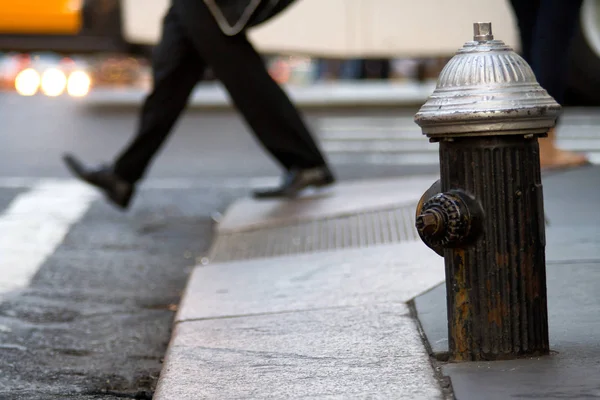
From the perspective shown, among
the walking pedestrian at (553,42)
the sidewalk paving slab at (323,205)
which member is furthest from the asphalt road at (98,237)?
the walking pedestrian at (553,42)

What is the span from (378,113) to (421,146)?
105 centimetres

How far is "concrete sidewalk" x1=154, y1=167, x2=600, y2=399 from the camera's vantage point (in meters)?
2.40

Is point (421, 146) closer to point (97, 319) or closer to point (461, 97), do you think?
point (97, 319)

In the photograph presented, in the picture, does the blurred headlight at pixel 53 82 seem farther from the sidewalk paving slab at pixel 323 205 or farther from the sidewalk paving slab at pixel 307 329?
the sidewalk paving slab at pixel 307 329

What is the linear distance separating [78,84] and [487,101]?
6.85 metres

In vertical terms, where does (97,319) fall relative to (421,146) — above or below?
above

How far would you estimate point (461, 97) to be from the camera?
238 cm

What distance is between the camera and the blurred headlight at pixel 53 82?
29.0ft

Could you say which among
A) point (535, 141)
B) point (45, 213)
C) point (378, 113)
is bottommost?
point (378, 113)

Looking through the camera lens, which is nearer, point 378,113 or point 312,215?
point 312,215

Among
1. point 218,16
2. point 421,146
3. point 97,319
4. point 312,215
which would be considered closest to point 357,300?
point 97,319

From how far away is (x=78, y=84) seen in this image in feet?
28.9

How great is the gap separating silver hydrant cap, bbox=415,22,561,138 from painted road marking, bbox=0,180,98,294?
2.21 meters

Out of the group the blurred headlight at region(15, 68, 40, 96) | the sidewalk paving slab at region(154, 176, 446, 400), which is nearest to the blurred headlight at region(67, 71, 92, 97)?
the blurred headlight at region(15, 68, 40, 96)
